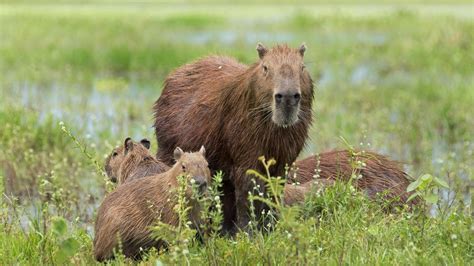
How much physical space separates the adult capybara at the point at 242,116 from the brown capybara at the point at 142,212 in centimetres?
57

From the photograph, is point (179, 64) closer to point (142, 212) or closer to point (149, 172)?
point (149, 172)

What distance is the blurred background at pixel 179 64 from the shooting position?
356 inches

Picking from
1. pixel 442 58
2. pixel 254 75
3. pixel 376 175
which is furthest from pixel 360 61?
pixel 254 75

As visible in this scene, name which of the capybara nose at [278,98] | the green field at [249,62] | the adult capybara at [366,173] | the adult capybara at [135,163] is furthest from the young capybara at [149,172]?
the capybara nose at [278,98]

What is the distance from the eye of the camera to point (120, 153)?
6.91 meters

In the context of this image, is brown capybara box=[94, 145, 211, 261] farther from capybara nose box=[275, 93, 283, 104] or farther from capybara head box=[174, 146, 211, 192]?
capybara nose box=[275, 93, 283, 104]

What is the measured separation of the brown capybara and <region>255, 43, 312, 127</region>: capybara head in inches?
20.2

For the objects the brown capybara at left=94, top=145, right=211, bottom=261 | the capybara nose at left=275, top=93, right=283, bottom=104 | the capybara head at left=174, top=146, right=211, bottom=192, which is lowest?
the brown capybara at left=94, top=145, right=211, bottom=261

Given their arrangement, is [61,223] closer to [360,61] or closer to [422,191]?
[422,191]

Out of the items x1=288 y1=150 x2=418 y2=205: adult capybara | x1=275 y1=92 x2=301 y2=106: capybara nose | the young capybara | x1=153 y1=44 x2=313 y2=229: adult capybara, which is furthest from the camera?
x1=288 y1=150 x2=418 y2=205: adult capybara

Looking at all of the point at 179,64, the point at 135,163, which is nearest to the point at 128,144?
the point at 135,163

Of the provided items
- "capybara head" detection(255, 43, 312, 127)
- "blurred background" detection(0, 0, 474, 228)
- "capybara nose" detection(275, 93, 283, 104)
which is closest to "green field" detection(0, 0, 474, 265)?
"blurred background" detection(0, 0, 474, 228)

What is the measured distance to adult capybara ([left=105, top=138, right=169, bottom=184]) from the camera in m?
6.67

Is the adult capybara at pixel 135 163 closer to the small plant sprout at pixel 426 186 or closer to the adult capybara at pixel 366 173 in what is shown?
the adult capybara at pixel 366 173
